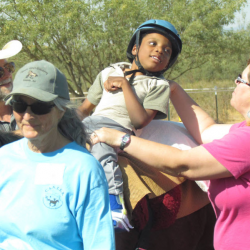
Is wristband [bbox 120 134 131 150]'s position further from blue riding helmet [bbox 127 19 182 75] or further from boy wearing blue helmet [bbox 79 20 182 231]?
blue riding helmet [bbox 127 19 182 75]

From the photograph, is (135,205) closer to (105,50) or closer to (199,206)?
(199,206)

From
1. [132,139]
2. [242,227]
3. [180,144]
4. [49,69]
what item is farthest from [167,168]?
[49,69]

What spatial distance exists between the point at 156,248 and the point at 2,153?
1.53 m

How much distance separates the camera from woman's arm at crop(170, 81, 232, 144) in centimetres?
279

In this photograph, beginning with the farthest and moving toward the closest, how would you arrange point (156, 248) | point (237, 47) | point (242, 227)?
point (237, 47), point (156, 248), point (242, 227)

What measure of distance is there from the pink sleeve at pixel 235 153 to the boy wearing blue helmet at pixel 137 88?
687 mm

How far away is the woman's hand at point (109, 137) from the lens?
215 centimetres

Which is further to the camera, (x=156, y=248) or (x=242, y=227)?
(x=156, y=248)

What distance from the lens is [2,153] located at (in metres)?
1.67

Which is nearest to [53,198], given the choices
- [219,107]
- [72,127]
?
[72,127]

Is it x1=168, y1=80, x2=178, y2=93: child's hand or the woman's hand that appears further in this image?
x1=168, y1=80, x2=178, y2=93: child's hand

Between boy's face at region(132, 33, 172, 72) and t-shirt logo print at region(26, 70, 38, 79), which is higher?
boy's face at region(132, 33, 172, 72)

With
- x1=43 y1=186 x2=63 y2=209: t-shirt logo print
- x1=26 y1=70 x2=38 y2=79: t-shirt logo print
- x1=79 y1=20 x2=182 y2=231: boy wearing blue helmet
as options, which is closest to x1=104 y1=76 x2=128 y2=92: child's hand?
x1=79 y1=20 x2=182 y2=231: boy wearing blue helmet

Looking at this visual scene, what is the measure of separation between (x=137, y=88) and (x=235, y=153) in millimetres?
1037
